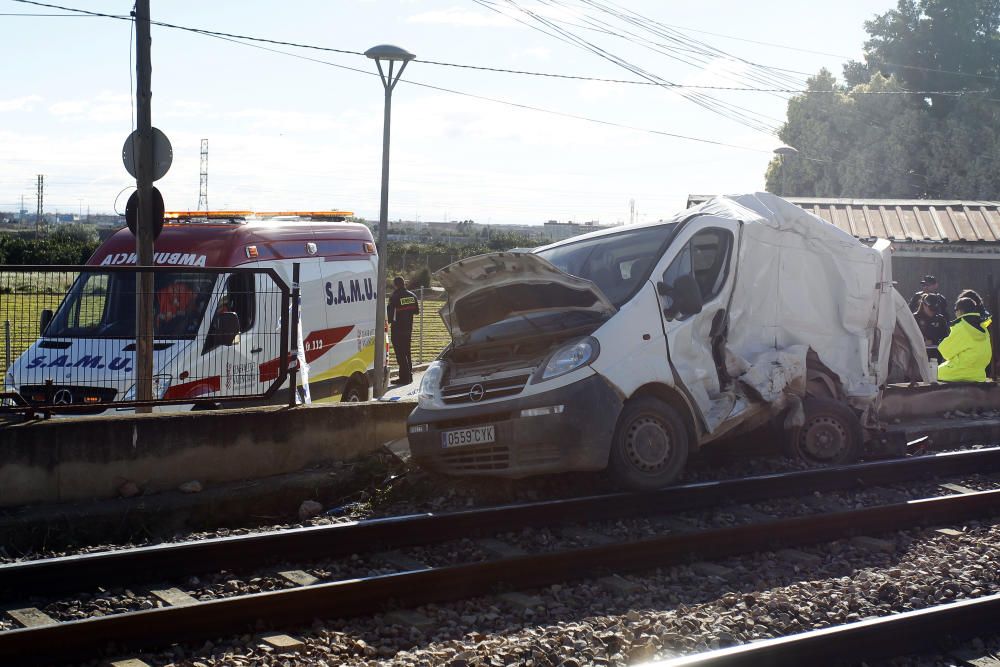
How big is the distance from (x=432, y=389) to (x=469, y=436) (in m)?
0.76

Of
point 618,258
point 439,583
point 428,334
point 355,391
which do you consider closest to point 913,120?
point 428,334

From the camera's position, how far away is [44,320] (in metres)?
10.7

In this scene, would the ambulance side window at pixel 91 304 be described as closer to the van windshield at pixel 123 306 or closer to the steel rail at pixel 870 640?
the van windshield at pixel 123 306

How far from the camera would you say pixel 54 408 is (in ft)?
28.3

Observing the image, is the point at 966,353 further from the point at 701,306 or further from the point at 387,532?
the point at 387,532

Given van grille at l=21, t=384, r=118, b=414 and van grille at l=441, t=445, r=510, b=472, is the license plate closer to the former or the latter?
van grille at l=441, t=445, r=510, b=472

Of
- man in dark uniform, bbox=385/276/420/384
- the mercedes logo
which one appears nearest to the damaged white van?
the mercedes logo

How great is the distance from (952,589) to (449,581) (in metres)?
3.04

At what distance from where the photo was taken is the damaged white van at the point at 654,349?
Answer: 8.10 m

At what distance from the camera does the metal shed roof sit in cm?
2414

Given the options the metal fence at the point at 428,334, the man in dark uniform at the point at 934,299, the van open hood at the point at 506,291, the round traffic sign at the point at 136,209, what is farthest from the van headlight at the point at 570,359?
the metal fence at the point at 428,334

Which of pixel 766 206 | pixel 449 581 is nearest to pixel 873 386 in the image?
pixel 766 206

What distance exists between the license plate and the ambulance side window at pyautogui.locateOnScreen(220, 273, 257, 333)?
301 centimetres

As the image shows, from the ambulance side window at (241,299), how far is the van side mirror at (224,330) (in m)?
0.08
